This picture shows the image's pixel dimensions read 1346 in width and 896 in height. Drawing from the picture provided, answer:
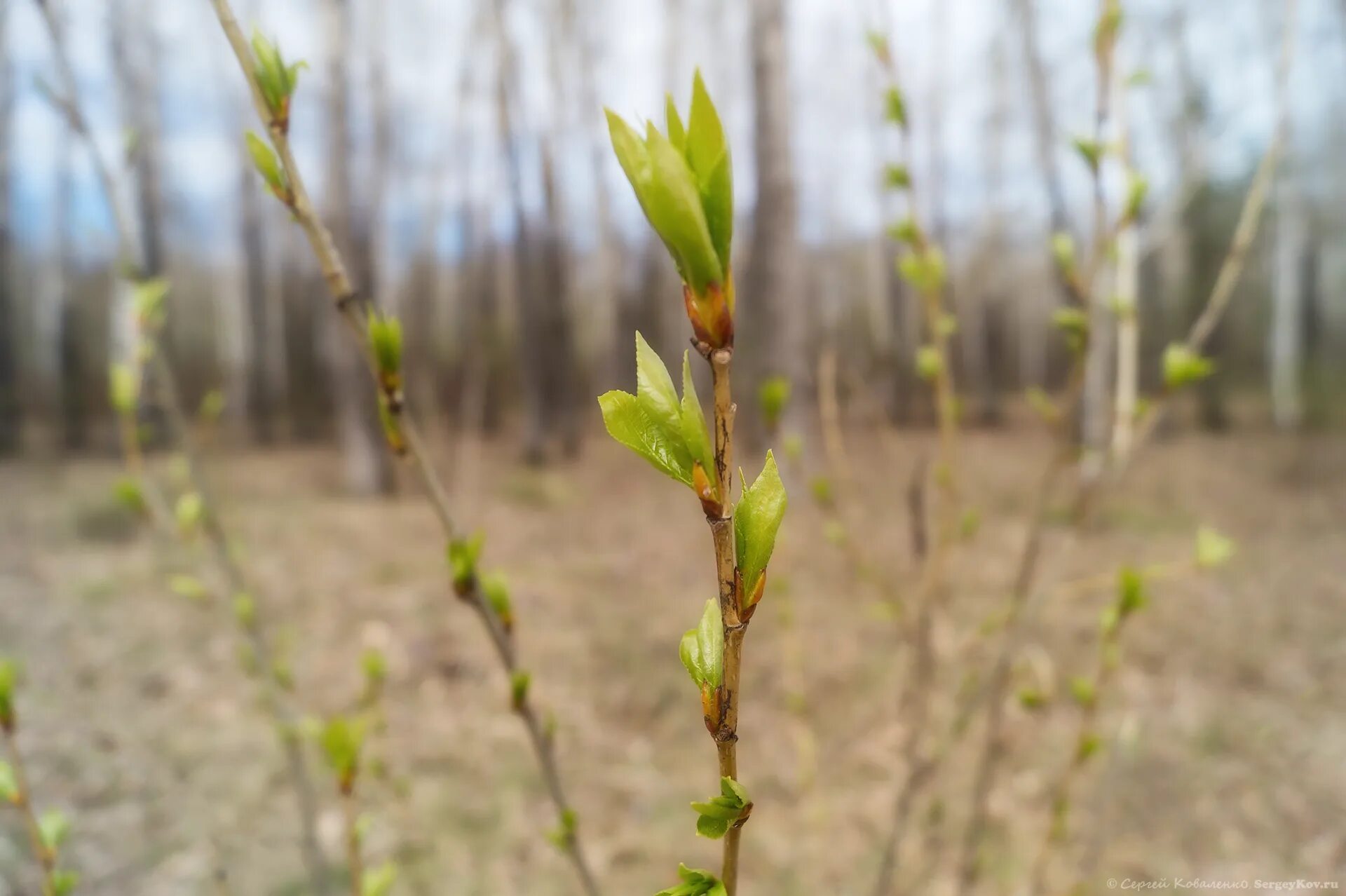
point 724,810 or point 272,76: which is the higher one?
point 272,76

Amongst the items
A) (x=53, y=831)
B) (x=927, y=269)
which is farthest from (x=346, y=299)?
(x=927, y=269)

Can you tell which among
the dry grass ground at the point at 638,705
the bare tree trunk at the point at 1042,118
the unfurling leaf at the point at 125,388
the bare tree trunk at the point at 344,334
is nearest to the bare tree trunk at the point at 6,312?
the dry grass ground at the point at 638,705

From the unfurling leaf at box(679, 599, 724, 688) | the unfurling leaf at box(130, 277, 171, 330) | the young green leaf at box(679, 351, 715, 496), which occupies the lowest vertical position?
the unfurling leaf at box(679, 599, 724, 688)

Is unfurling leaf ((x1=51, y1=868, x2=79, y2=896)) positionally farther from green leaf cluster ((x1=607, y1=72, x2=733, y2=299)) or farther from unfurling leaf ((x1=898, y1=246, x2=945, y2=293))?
unfurling leaf ((x1=898, y1=246, x2=945, y2=293))

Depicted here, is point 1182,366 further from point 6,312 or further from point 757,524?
point 6,312

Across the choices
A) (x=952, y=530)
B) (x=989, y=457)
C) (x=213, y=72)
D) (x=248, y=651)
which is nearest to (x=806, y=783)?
(x=952, y=530)

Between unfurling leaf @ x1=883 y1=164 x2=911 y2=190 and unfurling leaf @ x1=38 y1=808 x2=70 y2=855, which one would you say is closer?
unfurling leaf @ x1=38 y1=808 x2=70 y2=855

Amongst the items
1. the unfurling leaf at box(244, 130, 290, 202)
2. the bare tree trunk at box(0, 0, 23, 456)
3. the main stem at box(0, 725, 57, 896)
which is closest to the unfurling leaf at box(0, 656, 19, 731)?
the main stem at box(0, 725, 57, 896)

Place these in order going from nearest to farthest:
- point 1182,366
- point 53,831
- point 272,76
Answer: point 272,76, point 53,831, point 1182,366
